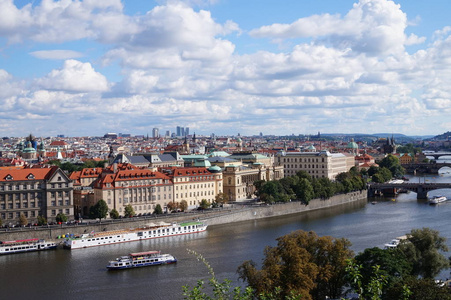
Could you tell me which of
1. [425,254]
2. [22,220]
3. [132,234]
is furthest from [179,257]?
[425,254]

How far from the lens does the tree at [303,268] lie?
29.2 m

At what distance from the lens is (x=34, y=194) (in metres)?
59.5

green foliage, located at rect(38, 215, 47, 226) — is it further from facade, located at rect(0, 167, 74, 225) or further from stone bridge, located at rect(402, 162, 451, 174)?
stone bridge, located at rect(402, 162, 451, 174)

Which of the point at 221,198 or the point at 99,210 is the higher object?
the point at 99,210

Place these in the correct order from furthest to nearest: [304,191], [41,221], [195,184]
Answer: [304,191] → [195,184] → [41,221]

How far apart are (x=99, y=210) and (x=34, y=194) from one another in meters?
6.75

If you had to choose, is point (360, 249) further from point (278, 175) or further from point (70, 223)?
point (278, 175)

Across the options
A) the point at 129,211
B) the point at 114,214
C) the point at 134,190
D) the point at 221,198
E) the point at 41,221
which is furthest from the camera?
the point at 221,198

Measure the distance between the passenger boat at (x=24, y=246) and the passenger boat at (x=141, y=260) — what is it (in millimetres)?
9943

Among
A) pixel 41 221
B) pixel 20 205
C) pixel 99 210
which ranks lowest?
Answer: pixel 41 221

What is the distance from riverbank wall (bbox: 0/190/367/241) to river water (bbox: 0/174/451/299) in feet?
6.05

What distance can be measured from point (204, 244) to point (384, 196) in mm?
54151

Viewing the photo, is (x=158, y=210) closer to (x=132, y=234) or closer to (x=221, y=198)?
(x=132, y=234)

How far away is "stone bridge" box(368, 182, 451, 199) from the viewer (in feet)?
300
